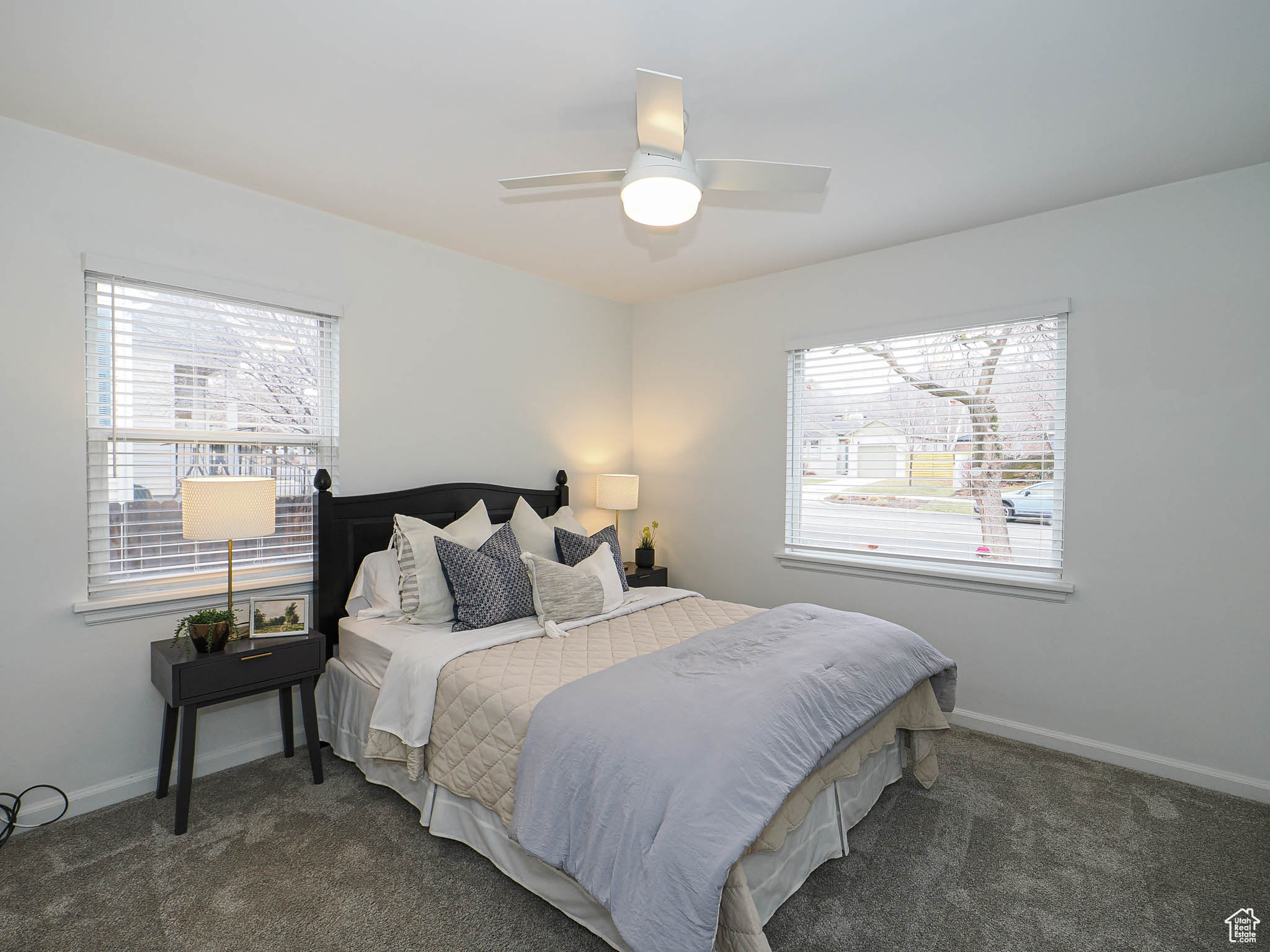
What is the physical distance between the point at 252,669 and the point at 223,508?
2.13ft

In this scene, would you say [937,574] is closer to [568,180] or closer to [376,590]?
[568,180]

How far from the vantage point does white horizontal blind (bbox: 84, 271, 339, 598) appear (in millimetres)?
2586

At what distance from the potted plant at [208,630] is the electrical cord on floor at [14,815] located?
→ 66cm

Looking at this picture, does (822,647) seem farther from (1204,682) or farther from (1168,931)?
(1204,682)

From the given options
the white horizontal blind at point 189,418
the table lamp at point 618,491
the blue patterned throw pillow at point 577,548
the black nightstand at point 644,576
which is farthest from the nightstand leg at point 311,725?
the table lamp at point 618,491

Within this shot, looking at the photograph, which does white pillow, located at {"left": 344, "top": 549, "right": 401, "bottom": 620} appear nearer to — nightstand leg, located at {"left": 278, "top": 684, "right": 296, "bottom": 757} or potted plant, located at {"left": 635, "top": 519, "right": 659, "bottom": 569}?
nightstand leg, located at {"left": 278, "top": 684, "right": 296, "bottom": 757}

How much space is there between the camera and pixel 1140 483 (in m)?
2.89

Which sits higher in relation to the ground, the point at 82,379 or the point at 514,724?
the point at 82,379

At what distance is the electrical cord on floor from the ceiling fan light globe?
3.06 metres

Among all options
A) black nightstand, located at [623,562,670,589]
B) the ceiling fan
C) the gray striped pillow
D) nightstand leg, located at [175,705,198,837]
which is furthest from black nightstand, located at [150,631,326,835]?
the ceiling fan

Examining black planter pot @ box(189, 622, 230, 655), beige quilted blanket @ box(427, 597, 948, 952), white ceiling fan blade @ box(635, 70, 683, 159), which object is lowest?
beige quilted blanket @ box(427, 597, 948, 952)

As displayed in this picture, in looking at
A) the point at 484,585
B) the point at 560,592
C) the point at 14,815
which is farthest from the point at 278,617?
the point at 560,592

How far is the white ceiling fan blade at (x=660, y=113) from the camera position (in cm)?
162

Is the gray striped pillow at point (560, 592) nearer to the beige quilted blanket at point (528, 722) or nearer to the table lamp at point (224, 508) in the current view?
the beige quilted blanket at point (528, 722)
